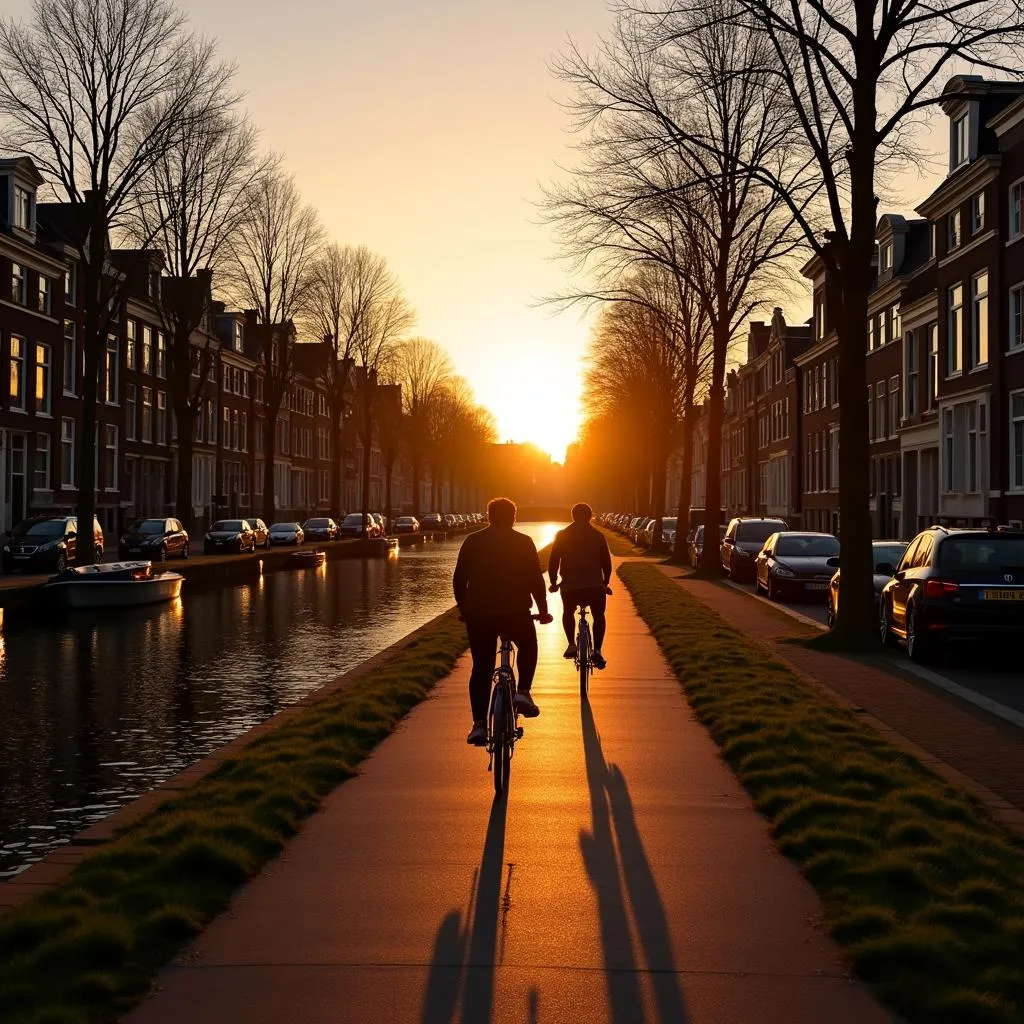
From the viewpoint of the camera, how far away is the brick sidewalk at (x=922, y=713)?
8973mm

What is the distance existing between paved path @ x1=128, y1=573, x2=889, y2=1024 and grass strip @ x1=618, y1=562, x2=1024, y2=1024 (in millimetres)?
157

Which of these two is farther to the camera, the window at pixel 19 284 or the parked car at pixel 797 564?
the window at pixel 19 284

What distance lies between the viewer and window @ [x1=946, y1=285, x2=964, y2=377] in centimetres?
3725

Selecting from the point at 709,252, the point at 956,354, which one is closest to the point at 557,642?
the point at 709,252

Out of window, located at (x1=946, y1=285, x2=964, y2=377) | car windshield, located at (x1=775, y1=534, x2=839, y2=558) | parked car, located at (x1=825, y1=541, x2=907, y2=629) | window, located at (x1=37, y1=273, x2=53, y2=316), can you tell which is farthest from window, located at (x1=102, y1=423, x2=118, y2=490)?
parked car, located at (x1=825, y1=541, x2=907, y2=629)

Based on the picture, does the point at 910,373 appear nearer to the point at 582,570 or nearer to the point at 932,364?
the point at 932,364

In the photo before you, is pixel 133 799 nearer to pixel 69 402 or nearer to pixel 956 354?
pixel 956 354

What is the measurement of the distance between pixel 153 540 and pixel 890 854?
38403 millimetres

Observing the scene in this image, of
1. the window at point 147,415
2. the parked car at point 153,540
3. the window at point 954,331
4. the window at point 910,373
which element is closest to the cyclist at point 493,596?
the window at point 954,331

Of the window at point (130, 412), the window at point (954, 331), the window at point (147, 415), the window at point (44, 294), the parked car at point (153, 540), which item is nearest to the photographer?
the window at point (954, 331)

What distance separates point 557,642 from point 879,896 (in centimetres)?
1356

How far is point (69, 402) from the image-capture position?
165 feet

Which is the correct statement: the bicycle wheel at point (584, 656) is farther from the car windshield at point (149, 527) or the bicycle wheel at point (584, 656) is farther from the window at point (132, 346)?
the window at point (132, 346)

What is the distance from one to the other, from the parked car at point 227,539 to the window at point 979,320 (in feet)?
91.2
